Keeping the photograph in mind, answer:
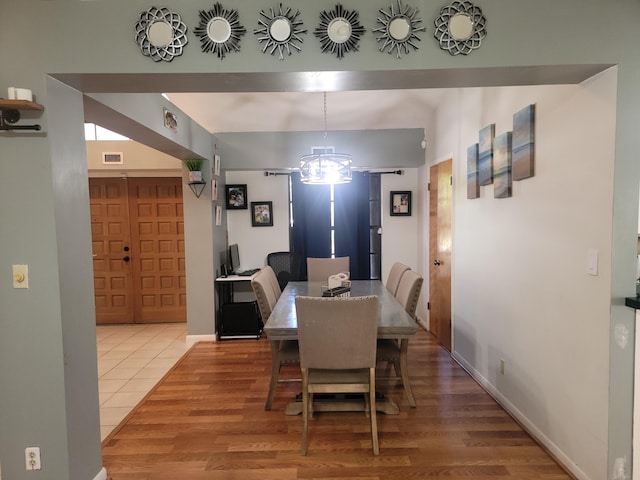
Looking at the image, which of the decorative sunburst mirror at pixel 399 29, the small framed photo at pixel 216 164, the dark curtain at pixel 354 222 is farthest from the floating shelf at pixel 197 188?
the decorative sunburst mirror at pixel 399 29

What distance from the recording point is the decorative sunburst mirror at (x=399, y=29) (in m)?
1.59

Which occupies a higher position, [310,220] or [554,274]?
[310,220]

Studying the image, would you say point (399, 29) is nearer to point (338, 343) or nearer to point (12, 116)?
point (338, 343)

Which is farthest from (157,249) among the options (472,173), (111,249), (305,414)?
(472,173)

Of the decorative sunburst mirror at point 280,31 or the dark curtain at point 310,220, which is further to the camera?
the dark curtain at point 310,220

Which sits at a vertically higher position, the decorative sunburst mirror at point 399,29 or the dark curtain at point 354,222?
the decorative sunburst mirror at point 399,29

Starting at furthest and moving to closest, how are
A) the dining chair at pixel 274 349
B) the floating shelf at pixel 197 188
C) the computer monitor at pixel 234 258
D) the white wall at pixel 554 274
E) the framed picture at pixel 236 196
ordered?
the framed picture at pixel 236 196 < the computer monitor at pixel 234 258 < the floating shelf at pixel 197 188 < the dining chair at pixel 274 349 < the white wall at pixel 554 274

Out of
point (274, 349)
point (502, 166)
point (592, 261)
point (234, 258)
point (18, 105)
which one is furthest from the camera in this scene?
point (234, 258)

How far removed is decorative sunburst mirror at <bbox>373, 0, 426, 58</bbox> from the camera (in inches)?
62.6

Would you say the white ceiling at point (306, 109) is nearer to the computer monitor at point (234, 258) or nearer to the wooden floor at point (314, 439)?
the computer monitor at point (234, 258)

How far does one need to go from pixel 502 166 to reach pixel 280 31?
6.02 feet

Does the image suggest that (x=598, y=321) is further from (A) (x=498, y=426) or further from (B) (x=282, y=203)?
(B) (x=282, y=203)

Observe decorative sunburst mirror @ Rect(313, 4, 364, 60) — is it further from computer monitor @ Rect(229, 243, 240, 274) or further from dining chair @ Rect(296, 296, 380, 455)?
computer monitor @ Rect(229, 243, 240, 274)

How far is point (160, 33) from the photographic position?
5.21ft
